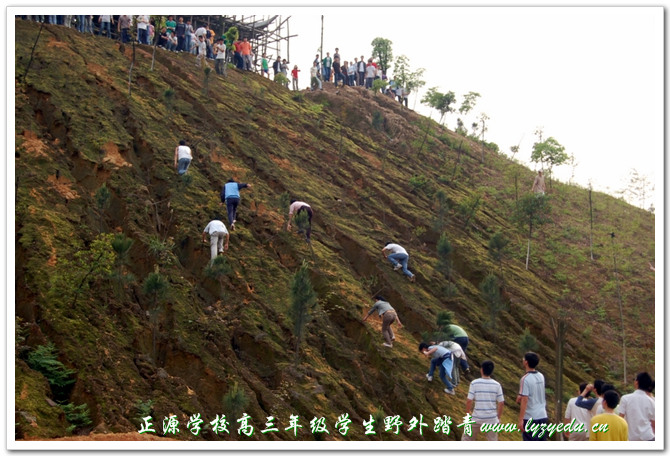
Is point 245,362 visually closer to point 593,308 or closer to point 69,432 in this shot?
point 69,432

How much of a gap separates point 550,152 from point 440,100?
522 cm

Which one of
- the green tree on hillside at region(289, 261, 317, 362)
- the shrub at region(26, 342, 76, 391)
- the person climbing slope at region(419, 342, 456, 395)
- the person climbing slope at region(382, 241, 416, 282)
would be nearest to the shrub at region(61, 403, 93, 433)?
the shrub at region(26, 342, 76, 391)

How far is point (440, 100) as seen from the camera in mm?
28094

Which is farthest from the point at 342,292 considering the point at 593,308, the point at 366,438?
the point at 593,308

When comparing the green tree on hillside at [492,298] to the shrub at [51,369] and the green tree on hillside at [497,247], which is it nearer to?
the green tree on hillside at [497,247]

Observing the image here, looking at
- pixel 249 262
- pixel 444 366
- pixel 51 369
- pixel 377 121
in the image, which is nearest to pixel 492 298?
pixel 444 366

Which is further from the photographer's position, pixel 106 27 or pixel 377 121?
pixel 377 121

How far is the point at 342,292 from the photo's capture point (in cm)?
1283

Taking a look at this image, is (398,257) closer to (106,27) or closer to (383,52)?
(106,27)

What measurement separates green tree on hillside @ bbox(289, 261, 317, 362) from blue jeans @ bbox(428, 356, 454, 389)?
6.94 feet

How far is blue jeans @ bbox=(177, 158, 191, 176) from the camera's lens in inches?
553

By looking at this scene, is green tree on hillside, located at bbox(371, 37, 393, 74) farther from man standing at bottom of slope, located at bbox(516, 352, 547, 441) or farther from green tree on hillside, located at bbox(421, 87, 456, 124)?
man standing at bottom of slope, located at bbox(516, 352, 547, 441)

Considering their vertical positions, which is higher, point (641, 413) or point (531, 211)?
point (531, 211)

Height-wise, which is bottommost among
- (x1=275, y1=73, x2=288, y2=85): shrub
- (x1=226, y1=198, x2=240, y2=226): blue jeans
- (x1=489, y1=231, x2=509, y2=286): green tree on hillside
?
(x1=489, y1=231, x2=509, y2=286): green tree on hillside
